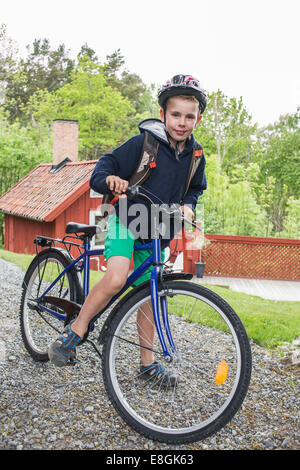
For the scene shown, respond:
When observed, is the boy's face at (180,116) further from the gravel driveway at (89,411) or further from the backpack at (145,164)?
the gravel driveway at (89,411)

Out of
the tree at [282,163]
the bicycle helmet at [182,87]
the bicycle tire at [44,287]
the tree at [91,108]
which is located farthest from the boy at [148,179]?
the tree at [282,163]

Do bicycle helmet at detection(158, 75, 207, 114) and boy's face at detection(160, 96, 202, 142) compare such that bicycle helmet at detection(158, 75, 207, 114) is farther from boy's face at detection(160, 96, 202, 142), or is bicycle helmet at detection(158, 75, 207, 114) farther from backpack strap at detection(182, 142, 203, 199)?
backpack strap at detection(182, 142, 203, 199)

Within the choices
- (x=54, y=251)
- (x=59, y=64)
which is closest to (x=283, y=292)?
(x=54, y=251)

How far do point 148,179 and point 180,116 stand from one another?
39 centimetres

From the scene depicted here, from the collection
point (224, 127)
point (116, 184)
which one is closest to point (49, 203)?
point (116, 184)

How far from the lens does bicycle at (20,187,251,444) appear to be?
2.28m

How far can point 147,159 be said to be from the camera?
101 inches

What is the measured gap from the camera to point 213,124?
30594mm

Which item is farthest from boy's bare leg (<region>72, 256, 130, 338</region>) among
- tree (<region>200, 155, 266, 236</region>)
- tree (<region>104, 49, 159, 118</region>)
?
tree (<region>104, 49, 159, 118</region>)

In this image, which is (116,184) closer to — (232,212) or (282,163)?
(232,212)

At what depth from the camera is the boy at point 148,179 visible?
2471mm

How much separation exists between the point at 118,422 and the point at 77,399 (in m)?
0.39

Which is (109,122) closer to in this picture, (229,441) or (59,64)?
(59,64)
